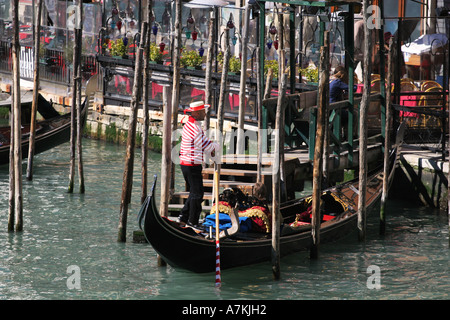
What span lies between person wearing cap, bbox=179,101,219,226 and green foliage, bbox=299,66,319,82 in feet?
17.9

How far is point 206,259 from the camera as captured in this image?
7.25 m

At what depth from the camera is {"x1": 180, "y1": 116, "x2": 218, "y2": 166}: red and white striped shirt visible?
7.66m

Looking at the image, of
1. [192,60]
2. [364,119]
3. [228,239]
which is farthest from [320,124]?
[192,60]

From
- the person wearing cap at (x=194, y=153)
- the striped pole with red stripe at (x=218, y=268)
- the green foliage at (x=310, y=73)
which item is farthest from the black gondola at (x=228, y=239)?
the green foliage at (x=310, y=73)

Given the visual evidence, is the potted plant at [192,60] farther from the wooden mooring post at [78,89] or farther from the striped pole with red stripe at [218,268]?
the striped pole with red stripe at [218,268]

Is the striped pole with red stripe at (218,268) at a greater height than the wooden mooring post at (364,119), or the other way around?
the wooden mooring post at (364,119)

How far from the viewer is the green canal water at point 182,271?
23.3ft

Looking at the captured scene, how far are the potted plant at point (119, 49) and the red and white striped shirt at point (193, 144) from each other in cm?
760

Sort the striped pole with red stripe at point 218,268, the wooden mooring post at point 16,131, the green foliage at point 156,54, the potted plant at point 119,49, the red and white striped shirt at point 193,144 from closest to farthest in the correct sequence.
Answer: the striped pole with red stripe at point 218,268 < the red and white striped shirt at point 193,144 < the wooden mooring post at point 16,131 < the green foliage at point 156,54 < the potted plant at point 119,49

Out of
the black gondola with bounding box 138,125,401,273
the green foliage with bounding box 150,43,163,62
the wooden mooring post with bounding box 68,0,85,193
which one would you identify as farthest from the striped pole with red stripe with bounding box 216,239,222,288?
the green foliage with bounding box 150,43,163,62

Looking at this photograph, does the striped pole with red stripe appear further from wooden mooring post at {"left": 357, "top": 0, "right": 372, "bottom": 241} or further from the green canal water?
wooden mooring post at {"left": 357, "top": 0, "right": 372, "bottom": 241}
